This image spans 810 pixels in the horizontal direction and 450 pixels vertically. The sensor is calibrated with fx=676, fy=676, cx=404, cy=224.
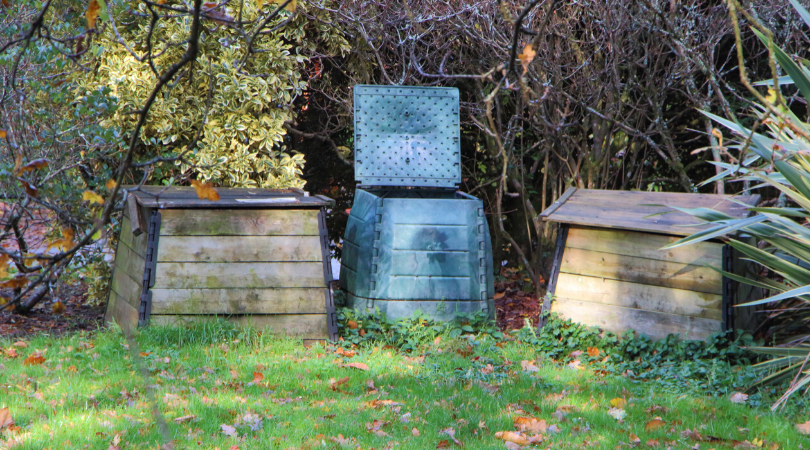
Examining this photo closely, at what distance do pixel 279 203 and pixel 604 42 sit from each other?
3.14 m

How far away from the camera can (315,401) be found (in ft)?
12.1

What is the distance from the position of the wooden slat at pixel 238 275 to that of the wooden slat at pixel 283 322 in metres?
0.21

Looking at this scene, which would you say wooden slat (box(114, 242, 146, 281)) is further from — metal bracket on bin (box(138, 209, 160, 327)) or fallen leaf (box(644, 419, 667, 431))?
fallen leaf (box(644, 419, 667, 431))

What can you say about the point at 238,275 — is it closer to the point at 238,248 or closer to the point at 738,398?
the point at 238,248

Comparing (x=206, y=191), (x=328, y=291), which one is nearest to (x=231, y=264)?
(x=328, y=291)

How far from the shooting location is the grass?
3.17 meters

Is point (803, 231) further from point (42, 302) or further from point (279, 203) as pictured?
point (42, 302)

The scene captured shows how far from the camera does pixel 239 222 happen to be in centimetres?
470

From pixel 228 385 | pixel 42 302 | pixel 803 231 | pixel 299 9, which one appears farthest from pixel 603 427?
pixel 42 302

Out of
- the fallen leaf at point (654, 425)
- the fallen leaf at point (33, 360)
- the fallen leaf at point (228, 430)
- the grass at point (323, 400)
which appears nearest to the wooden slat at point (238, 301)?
the grass at point (323, 400)

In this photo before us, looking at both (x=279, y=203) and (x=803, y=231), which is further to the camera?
(x=279, y=203)

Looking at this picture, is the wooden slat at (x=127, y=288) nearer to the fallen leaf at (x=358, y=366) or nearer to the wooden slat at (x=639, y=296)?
the fallen leaf at (x=358, y=366)

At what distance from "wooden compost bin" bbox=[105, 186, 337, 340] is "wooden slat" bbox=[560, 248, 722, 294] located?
70.8 inches

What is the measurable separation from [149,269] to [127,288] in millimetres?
484
